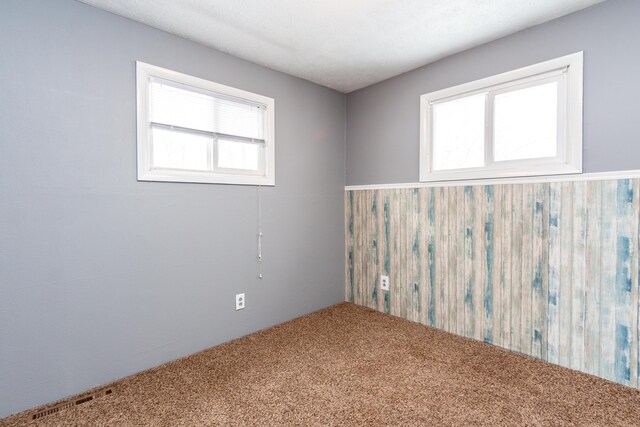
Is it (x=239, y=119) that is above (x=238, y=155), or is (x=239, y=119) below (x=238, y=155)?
above

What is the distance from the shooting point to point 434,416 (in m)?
1.63

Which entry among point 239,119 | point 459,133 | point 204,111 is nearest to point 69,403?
point 204,111

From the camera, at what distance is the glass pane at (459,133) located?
2555 mm

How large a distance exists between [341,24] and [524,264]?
2.16 m

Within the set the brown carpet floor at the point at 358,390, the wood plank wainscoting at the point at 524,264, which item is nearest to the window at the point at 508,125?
the wood plank wainscoting at the point at 524,264

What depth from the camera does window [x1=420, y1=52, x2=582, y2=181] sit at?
2072mm

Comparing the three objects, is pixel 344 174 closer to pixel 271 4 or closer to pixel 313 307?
pixel 313 307

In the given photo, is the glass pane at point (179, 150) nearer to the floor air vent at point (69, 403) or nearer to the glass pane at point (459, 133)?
the floor air vent at point (69, 403)

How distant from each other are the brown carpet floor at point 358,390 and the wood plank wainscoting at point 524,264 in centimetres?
18

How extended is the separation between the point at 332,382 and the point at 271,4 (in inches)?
94.0

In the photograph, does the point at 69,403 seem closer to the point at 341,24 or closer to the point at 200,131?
the point at 200,131

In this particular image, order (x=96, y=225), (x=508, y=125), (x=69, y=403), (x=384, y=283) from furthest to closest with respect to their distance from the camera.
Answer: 1. (x=384, y=283)
2. (x=508, y=125)
3. (x=96, y=225)
4. (x=69, y=403)

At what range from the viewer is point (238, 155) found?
2.66 meters

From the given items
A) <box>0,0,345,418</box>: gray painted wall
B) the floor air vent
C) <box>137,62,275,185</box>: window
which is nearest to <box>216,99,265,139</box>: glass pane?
<box>137,62,275,185</box>: window
